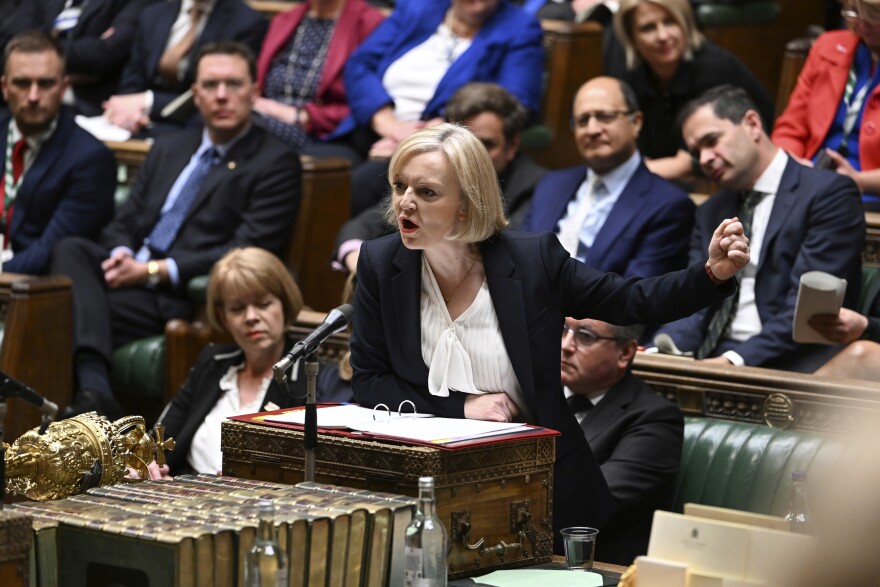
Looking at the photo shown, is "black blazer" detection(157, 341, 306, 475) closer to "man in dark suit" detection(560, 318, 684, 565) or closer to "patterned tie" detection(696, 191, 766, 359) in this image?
"man in dark suit" detection(560, 318, 684, 565)

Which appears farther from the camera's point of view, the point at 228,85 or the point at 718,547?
the point at 228,85

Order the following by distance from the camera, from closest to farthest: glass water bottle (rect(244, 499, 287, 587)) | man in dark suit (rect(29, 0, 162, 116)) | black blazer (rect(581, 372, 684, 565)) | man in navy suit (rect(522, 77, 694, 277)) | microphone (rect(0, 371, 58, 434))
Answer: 1. glass water bottle (rect(244, 499, 287, 587))
2. microphone (rect(0, 371, 58, 434))
3. black blazer (rect(581, 372, 684, 565))
4. man in navy suit (rect(522, 77, 694, 277))
5. man in dark suit (rect(29, 0, 162, 116))

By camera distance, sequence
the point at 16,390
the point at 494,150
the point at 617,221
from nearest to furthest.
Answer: the point at 16,390 → the point at 617,221 → the point at 494,150

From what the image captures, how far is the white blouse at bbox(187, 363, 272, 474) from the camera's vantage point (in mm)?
3947

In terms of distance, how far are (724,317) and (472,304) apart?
156cm

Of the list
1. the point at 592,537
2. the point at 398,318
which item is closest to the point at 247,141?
the point at 398,318

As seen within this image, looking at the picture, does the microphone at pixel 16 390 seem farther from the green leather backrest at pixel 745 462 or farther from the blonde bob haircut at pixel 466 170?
the green leather backrest at pixel 745 462

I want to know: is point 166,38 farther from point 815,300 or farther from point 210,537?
point 210,537

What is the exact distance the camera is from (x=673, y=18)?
5.13 meters

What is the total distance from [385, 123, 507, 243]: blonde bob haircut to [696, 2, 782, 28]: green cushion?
10.8 ft

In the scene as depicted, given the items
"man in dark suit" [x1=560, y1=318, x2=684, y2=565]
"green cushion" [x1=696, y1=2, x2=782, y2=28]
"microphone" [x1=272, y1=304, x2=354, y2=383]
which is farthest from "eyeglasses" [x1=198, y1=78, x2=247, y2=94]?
"microphone" [x1=272, y1=304, x2=354, y2=383]

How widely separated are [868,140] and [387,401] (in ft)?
7.55

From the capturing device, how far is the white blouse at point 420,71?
18.3 feet

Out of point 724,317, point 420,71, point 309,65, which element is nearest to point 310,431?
point 724,317
